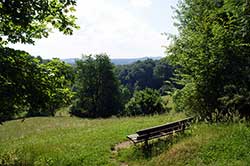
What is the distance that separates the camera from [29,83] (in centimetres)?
916

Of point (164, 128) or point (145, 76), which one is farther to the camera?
point (145, 76)

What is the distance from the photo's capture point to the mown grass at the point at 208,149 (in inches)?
375

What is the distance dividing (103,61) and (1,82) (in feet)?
197

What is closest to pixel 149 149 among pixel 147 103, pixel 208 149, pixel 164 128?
pixel 164 128

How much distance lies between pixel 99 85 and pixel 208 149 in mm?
59516

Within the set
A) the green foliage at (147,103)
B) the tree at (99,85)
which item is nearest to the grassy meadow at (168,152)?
the green foliage at (147,103)

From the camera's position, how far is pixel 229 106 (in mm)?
13484

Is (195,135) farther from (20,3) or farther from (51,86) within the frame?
(20,3)

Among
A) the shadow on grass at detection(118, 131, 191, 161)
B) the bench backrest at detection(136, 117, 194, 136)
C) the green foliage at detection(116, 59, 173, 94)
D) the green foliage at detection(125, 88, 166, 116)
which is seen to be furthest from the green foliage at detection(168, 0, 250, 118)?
the green foliage at detection(116, 59, 173, 94)

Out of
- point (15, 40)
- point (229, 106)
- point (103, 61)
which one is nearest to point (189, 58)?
point (229, 106)

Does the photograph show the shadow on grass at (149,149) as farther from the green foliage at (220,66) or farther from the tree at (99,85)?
the tree at (99,85)

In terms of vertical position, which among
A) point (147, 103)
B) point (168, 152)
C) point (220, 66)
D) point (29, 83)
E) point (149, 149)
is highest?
point (220, 66)

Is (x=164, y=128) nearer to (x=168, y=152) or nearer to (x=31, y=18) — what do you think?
(x=168, y=152)

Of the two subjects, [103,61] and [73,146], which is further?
[103,61]
